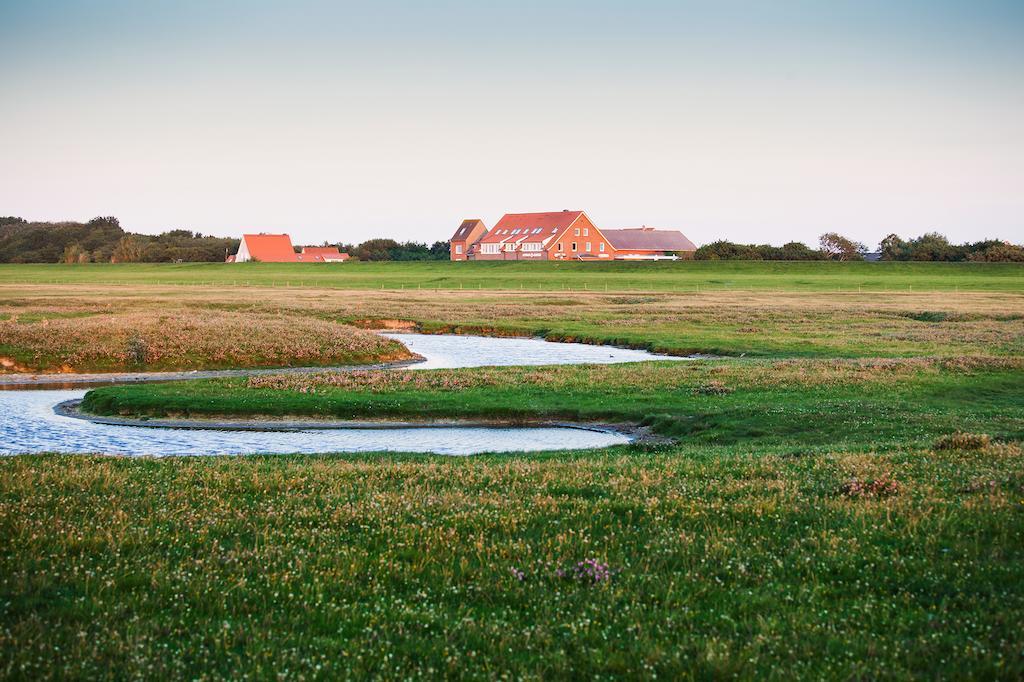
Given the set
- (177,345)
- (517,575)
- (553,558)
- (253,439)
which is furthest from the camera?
(177,345)

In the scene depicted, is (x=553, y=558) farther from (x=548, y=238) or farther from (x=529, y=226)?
(x=529, y=226)

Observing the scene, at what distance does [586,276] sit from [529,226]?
52145 millimetres

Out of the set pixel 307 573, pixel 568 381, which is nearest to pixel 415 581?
pixel 307 573

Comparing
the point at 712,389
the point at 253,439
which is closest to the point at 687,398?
the point at 712,389

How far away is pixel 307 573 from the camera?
443 inches

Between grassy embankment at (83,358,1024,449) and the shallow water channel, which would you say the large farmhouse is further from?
the shallow water channel

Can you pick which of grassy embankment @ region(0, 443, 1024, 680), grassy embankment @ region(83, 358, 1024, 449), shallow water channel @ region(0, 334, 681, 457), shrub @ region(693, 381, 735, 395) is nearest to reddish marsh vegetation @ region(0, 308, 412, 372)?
grassy embankment @ region(83, 358, 1024, 449)

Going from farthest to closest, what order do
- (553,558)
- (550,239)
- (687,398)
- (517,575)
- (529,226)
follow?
(529,226) → (550,239) → (687,398) → (553,558) → (517,575)

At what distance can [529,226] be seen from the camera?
616 feet

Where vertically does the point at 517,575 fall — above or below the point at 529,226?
below

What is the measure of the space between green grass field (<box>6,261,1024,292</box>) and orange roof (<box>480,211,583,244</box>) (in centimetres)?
2109

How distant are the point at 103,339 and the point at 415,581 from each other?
44.6 meters

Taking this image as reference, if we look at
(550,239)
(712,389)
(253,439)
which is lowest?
(253,439)

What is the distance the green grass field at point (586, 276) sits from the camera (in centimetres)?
12025
